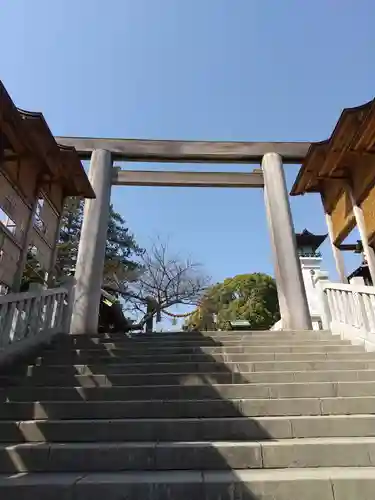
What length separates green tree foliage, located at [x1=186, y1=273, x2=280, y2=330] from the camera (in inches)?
707

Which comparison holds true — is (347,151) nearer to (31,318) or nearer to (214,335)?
(214,335)

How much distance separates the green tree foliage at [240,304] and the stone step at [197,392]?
14.6 metres

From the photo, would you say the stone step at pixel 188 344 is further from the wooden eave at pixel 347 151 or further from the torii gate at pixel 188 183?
the wooden eave at pixel 347 151

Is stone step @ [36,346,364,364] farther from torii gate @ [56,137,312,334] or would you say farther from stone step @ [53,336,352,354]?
torii gate @ [56,137,312,334]

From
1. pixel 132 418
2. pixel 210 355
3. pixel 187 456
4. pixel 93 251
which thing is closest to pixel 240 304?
pixel 93 251

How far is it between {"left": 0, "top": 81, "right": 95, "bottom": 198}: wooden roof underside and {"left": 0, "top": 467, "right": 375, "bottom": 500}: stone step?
12.8 feet

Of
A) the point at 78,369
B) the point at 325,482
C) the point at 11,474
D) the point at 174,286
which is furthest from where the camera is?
the point at 174,286

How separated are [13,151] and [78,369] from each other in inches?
126

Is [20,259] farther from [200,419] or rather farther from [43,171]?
[200,419]

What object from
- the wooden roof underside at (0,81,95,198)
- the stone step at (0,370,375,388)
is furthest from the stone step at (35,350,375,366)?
the wooden roof underside at (0,81,95,198)

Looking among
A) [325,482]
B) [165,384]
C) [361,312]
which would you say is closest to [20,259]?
[165,384]

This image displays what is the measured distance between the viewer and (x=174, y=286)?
18391 millimetres

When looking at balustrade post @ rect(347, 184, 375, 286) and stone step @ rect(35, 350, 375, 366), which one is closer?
stone step @ rect(35, 350, 375, 366)

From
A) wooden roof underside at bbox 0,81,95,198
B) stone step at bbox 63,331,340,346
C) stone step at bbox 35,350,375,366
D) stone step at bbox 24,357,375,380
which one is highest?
wooden roof underside at bbox 0,81,95,198
